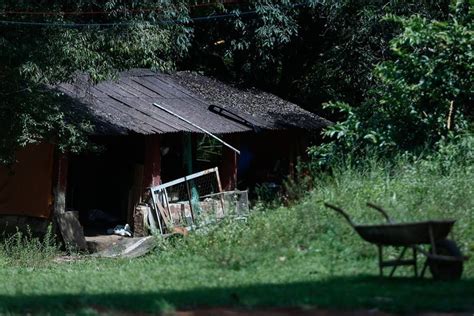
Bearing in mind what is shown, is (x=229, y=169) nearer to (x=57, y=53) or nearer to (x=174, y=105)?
(x=174, y=105)

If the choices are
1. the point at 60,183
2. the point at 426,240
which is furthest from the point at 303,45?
the point at 426,240

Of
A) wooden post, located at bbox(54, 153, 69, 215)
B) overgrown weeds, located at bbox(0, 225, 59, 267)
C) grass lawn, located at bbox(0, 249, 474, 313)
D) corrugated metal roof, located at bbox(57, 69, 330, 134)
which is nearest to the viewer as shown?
grass lawn, located at bbox(0, 249, 474, 313)

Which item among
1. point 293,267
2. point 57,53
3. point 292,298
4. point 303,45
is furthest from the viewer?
point 303,45

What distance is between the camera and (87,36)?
16125 millimetres

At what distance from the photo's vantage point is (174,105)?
Answer: 864 inches

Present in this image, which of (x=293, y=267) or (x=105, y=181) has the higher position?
(x=105, y=181)

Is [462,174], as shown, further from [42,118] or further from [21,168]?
[21,168]

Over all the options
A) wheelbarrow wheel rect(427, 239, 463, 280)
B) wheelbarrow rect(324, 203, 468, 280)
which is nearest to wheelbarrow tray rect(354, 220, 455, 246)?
wheelbarrow rect(324, 203, 468, 280)

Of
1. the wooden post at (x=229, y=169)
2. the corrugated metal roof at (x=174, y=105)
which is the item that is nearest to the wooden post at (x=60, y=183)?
the corrugated metal roof at (x=174, y=105)

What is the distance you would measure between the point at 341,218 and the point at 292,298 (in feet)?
12.1

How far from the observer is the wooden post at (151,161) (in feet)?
67.5

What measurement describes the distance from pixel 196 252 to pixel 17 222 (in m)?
7.75

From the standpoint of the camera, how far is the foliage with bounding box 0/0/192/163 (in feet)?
50.3

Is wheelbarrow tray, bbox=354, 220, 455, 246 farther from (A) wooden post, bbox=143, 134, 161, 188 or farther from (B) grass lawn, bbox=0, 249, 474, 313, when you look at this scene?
(A) wooden post, bbox=143, 134, 161, 188
